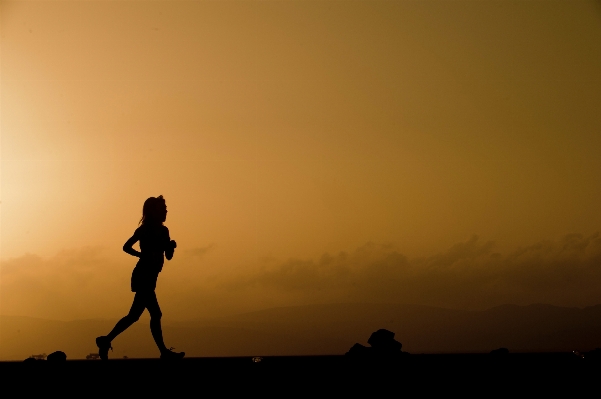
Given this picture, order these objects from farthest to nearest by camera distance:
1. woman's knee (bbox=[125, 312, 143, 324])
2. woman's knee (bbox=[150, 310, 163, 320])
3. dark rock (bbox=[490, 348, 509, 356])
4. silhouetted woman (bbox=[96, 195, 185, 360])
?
woman's knee (bbox=[150, 310, 163, 320]) < silhouetted woman (bbox=[96, 195, 185, 360]) < woman's knee (bbox=[125, 312, 143, 324]) < dark rock (bbox=[490, 348, 509, 356])

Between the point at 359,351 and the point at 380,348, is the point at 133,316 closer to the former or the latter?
the point at 359,351

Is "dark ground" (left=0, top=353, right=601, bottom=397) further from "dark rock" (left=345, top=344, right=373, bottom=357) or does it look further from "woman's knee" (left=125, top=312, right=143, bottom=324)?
"woman's knee" (left=125, top=312, right=143, bottom=324)

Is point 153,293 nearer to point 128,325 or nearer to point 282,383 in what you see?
point 128,325

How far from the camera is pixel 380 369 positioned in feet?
23.1

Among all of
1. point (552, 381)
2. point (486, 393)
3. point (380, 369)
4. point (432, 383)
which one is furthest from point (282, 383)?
point (552, 381)

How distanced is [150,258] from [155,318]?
89cm

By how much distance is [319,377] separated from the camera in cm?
738

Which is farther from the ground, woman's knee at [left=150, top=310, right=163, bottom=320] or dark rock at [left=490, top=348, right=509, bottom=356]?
woman's knee at [left=150, top=310, right=163, bottom=320]

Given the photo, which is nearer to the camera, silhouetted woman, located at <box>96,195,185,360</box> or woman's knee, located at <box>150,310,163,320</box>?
silhouetted woman, located at <box>96,195,185,360</box>

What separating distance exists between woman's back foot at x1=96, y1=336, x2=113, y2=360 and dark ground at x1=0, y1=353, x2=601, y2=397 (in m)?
0.37

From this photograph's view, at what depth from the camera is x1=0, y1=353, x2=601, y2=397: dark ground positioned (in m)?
6.59

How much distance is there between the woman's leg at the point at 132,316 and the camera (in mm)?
9164

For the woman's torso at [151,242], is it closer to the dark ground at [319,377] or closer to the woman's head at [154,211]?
the woman's head at [154,211]

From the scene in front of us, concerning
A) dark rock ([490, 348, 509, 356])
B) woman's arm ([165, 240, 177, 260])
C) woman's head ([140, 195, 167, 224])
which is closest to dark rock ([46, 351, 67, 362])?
woman's arm ([165, 240, 177, 260])
